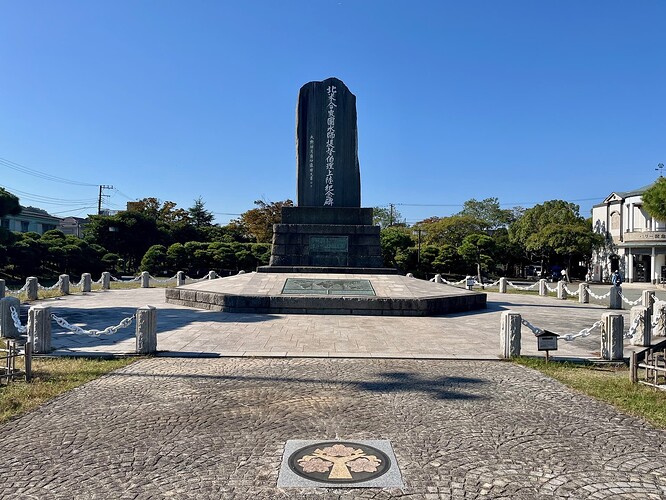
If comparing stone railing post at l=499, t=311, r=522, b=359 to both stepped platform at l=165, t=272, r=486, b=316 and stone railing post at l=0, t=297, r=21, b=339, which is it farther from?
stone railing post at l=0, t=297, r=21, b=339

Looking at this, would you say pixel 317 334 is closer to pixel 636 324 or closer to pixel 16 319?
pixel 16 319

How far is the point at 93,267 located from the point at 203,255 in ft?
22.9

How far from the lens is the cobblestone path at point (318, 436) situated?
339 cm

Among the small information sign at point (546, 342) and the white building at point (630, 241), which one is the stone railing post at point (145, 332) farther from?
the white building at point (630, 241)

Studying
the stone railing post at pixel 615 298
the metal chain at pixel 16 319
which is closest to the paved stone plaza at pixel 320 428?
the metal chain at pixel 16 319

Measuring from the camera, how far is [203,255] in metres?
31.5

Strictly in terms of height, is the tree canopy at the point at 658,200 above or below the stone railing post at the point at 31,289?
above

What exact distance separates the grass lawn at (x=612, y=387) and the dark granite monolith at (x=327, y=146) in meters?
11.9

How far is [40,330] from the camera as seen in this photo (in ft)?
26.2

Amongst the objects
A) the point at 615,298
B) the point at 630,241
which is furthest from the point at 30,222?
the point at 630,241

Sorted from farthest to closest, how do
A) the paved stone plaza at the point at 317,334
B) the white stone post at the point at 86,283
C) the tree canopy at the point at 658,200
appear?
the tree canopy at the point at 658,200 < the white stone post at the point at 86,283 < the paved stone plaza at the point at 317,334

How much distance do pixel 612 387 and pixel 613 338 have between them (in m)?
2.08

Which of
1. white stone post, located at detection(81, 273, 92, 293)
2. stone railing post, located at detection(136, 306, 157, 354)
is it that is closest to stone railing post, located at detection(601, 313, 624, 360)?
stone railing post, located at detection(136, 306, 157, 354)

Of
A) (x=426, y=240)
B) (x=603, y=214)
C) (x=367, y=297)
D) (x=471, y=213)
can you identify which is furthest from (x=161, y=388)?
(x=471, y=213)
